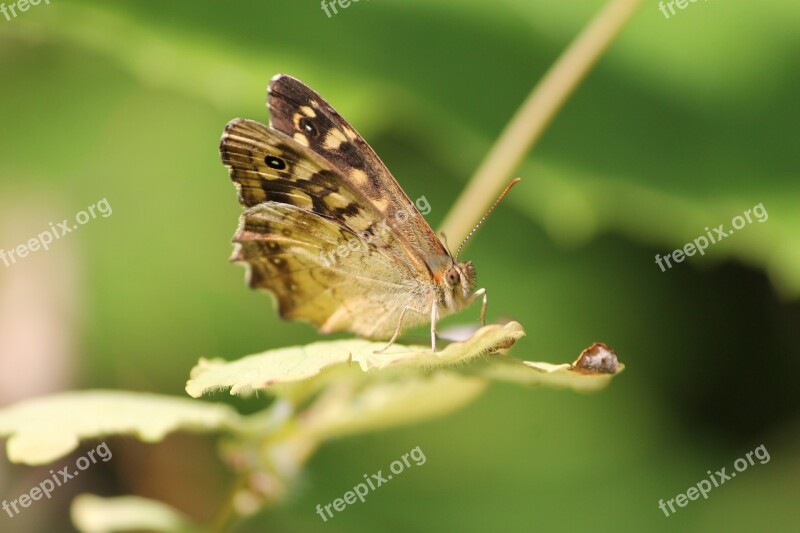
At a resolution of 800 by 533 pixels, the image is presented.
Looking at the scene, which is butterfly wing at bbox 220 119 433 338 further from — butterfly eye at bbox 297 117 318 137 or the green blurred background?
the green blurred background

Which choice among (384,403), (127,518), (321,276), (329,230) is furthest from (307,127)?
(127,518)

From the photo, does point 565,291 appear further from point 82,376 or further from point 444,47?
point 82,376

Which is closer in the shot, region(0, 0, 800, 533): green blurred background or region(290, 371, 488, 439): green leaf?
region(290, 371, 488, 439): green leaf

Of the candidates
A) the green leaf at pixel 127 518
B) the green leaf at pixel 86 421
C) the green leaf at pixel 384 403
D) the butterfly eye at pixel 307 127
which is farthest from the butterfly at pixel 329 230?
the green leaf at pixel 127 518

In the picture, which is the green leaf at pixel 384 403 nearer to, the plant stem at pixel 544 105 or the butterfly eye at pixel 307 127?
the plant stem at pixel 544 105

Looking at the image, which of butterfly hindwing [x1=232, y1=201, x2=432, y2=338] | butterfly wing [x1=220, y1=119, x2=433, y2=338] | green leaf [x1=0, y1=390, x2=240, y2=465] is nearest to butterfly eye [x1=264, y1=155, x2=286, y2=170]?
butterfly wing [x1=220, y1=119, x2=433, y2=338]

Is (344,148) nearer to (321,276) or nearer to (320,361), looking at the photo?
(321,276)
